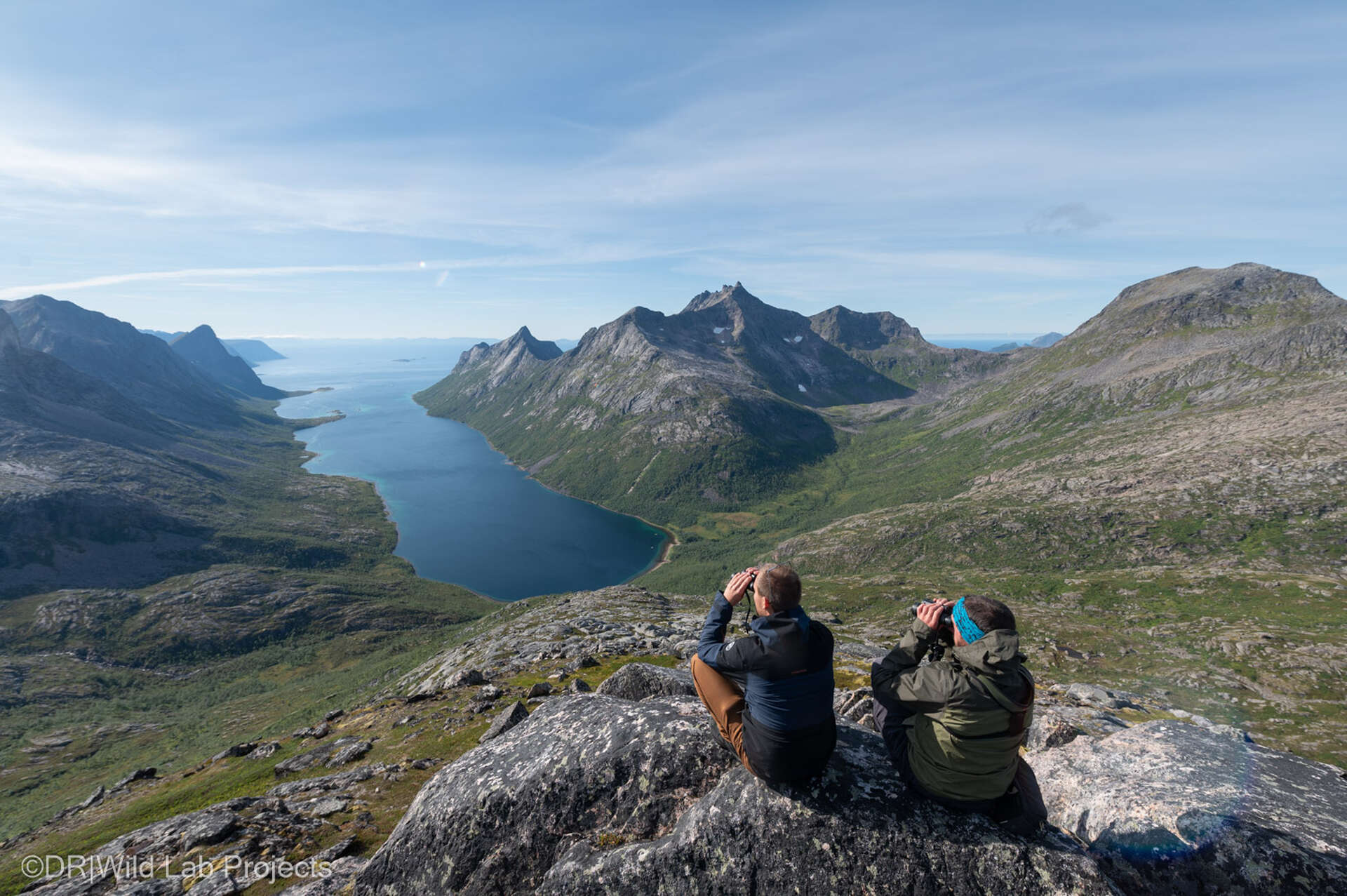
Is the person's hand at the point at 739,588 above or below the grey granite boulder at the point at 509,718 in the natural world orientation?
above

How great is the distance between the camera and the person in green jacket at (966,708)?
7.74 meters

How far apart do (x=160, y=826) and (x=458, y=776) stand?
18.7 metres

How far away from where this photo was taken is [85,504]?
17200 centimetres

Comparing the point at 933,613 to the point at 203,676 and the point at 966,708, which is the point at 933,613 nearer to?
the point at 966,708

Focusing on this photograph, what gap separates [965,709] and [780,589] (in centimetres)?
319

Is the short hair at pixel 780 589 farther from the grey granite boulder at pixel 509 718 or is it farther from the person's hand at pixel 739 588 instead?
the grey granite boulder at pixel 509 718

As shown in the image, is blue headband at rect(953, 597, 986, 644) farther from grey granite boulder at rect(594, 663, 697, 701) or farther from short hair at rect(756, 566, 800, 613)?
grey granite boulder at rect(594, 663, 697, 701)

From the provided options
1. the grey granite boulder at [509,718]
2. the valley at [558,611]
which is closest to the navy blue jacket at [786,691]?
the valley at [558,611]

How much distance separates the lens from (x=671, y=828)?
10477 millimetres

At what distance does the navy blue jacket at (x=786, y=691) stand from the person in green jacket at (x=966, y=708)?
1.04 metres

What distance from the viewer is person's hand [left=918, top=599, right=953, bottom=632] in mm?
8898

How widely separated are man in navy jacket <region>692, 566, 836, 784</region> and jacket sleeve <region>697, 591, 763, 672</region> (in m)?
0.02

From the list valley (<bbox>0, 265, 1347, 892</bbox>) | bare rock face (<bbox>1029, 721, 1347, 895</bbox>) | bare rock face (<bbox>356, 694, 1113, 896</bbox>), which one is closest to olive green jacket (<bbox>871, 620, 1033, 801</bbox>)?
bare rock face (<bbox>356, 694, 1113, 896</bbox>)

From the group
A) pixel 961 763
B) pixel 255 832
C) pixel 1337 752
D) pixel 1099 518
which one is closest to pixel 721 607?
pixel 961 763
